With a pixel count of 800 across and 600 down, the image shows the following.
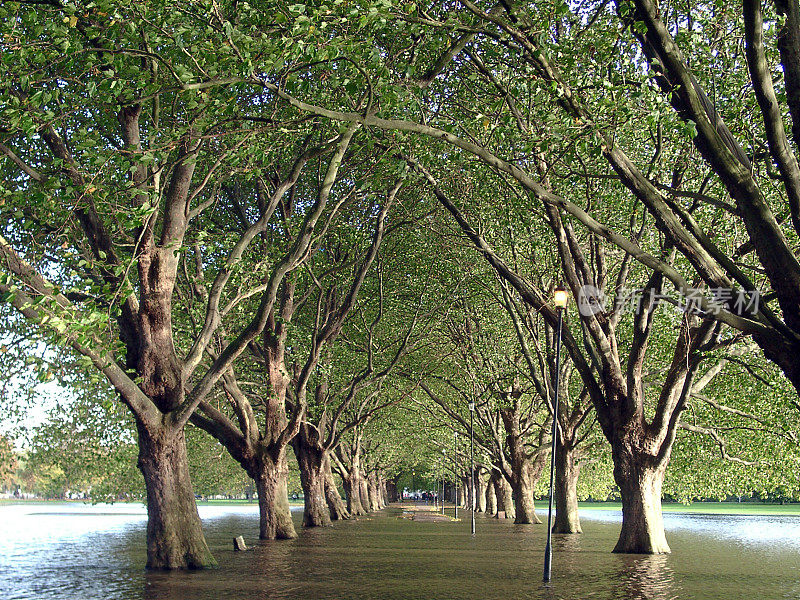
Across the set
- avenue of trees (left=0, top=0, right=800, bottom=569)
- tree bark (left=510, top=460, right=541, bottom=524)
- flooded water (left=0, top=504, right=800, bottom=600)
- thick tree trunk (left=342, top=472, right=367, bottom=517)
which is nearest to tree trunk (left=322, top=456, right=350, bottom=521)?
thick tree trunk (left=342, top=472, right=367, bottom=517)

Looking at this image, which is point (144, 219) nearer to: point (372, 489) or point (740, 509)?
point (372, 489)

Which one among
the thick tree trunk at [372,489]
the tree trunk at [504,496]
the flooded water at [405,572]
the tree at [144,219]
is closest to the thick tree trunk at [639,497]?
the flooded water at [405,572]

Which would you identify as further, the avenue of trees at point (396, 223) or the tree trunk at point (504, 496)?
the tree trunk at point (504, 496)

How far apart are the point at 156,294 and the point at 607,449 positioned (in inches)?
1042

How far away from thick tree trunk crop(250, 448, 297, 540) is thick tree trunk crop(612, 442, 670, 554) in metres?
10.7

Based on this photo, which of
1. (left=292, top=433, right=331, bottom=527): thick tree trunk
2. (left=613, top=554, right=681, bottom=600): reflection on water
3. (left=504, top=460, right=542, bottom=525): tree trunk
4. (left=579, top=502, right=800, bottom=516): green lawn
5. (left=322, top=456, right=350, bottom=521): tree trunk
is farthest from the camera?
(left=579, top=502, right=800, bottom=516): green lawn

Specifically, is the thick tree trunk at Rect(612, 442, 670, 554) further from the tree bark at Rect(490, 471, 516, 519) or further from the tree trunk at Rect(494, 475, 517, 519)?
the tree trunk at Rect(494, 475, 517, 519)

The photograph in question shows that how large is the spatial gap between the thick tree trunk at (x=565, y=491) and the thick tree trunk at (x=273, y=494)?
10.2m

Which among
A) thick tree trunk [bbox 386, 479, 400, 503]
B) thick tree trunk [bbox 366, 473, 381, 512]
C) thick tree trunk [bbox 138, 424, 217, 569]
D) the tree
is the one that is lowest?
thick tree trunk [bbox 386, 479, 400, 503]

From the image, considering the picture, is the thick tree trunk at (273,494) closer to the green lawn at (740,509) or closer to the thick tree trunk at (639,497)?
the thick tree trunk at (639,497)

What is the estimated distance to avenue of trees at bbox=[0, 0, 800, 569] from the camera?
10.8m

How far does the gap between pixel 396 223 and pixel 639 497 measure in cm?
1109

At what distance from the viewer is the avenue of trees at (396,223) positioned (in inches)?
425

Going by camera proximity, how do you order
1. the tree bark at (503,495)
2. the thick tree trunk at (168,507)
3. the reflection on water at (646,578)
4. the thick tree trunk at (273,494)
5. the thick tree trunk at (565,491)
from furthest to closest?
1. the tree bark at (503,495)
2. the thick tree trunk at (565,491)
3. the thick tree trunk at (273,494)
4. the thick tree trunk at (168,507)
5. the reflection on water at (646,578)
